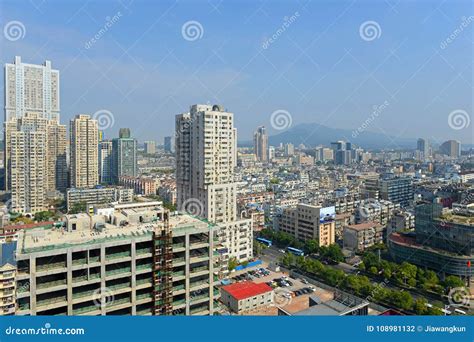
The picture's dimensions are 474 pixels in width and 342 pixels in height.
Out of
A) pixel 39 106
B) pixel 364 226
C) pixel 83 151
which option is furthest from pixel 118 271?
pixel 83 151

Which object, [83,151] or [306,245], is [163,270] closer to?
[306,245]

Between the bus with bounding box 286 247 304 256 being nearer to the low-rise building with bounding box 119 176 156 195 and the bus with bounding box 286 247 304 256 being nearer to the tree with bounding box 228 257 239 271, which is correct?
the tree with bounding box 228 257 239 271

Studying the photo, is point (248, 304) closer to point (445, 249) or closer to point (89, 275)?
point (89, 275)

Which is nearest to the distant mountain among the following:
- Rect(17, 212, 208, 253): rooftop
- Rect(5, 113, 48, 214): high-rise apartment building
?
Rect(17, 212, 208, 253): rooftop

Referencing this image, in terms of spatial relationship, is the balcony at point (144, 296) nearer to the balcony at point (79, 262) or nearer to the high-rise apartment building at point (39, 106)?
the balcony at point (79, 262)
